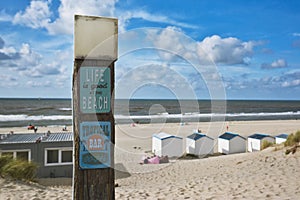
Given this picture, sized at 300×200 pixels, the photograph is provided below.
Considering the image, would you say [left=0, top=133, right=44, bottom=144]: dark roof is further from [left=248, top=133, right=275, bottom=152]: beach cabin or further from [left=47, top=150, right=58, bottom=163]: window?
[left=248, top=133, right=275, bottom=152]: beach cabin

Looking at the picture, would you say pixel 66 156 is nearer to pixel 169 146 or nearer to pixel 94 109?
pixel 169 146

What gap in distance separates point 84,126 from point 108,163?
318 mm

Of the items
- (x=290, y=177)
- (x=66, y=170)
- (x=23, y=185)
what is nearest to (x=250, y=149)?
(x=290, y=177)

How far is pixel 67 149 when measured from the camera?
803 centimetres

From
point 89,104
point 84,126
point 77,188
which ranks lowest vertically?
point 77,188

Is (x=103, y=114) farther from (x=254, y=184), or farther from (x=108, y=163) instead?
(x=254, y=184)

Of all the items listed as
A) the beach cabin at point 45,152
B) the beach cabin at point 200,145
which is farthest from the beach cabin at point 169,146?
the beach cabin at point 45,152

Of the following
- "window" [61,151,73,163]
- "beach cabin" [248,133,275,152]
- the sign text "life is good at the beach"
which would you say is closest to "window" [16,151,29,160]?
"window" [61,151,73,163]

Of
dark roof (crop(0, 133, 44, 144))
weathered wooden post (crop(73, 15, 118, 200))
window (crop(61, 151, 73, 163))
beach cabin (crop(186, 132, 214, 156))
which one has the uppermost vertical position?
weathered wooden post (crop(73, 15, 118, 200))

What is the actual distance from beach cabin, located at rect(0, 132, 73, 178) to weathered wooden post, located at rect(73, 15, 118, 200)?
639cm

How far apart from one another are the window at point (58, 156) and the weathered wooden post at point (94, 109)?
6.58 meters

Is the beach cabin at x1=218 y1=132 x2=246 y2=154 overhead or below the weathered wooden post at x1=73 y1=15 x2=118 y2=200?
below

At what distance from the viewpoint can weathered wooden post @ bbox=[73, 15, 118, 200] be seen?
179 cm

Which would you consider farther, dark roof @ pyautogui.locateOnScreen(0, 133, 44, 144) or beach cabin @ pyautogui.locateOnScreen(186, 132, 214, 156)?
beach cabin @ pyautogui.locateOnScreen(186, 132, 214, 156)
